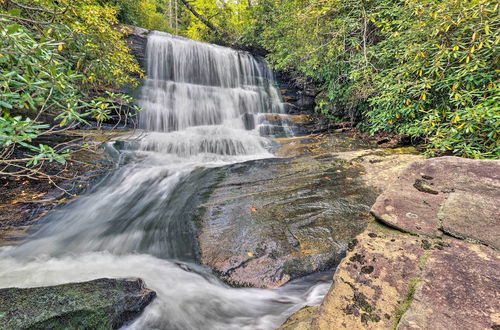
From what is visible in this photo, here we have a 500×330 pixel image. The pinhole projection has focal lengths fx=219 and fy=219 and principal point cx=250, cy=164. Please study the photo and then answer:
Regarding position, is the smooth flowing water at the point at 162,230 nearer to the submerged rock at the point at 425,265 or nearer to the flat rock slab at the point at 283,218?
the flat rock slab at the point at 283,218

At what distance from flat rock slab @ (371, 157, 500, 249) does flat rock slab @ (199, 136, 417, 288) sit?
3.14 feet

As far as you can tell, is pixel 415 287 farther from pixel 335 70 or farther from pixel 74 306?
pixel 335 70

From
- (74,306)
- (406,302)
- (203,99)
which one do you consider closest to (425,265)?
(406,302)

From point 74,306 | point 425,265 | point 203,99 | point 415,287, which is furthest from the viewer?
point 203,99

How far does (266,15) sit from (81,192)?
41.9 feet

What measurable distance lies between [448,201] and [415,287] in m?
1.00

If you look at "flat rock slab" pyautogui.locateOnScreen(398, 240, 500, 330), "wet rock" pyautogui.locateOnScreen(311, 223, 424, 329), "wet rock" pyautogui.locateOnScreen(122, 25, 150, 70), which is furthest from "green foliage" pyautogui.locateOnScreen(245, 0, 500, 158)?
"wet rock" pyautogui.locateOnScreen(122, 25, 150, 70)

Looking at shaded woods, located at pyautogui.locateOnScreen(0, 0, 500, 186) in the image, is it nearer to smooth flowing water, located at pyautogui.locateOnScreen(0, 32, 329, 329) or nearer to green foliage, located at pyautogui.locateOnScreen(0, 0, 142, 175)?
green foliage, located at pyautogui.locateOnScreen(0, 0, 142, 175)

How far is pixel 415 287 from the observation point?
Result: 126 centimetres

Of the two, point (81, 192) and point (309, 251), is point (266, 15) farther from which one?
point (309, 251)

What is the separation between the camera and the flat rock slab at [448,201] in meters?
1.56

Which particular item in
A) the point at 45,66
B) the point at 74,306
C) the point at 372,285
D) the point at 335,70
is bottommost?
the point at 74,306

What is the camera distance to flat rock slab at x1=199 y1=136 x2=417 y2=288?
253 centimetres

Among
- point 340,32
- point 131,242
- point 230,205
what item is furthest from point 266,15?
point 131,242
